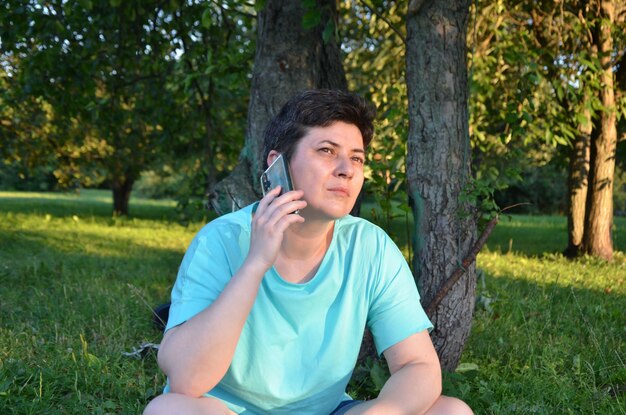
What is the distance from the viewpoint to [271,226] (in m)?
2.19

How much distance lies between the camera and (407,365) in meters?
2.41

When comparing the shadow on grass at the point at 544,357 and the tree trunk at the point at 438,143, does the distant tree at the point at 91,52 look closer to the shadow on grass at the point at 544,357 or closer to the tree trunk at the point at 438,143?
the tree trunk at the point at 438,143

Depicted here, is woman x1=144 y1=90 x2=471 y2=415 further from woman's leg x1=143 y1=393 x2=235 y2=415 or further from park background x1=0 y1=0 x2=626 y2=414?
park background x1=0 y1=0 x2=626 y2=414

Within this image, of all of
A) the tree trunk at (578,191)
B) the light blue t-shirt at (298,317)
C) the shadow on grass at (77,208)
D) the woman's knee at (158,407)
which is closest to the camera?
the woman's knee at (158,407)

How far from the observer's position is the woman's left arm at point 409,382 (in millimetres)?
2271

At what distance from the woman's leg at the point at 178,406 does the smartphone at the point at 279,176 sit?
770 millimetres

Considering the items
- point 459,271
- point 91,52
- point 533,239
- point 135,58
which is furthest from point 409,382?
point 533,239

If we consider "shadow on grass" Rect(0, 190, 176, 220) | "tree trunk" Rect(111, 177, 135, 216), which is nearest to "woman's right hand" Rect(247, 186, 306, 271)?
"shadow on grass" Rect(0, 190, 176, 220)

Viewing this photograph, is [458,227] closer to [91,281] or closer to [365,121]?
[365,121]

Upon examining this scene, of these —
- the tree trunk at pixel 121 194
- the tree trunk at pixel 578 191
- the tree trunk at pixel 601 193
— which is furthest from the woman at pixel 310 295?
the tree trunk at pixel 121 194

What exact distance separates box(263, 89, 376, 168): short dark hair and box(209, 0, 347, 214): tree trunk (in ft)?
7.15

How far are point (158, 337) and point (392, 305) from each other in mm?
2788

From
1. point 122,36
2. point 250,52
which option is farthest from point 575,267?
point 122,36

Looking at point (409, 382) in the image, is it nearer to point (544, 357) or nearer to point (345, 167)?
point (345, 167)
